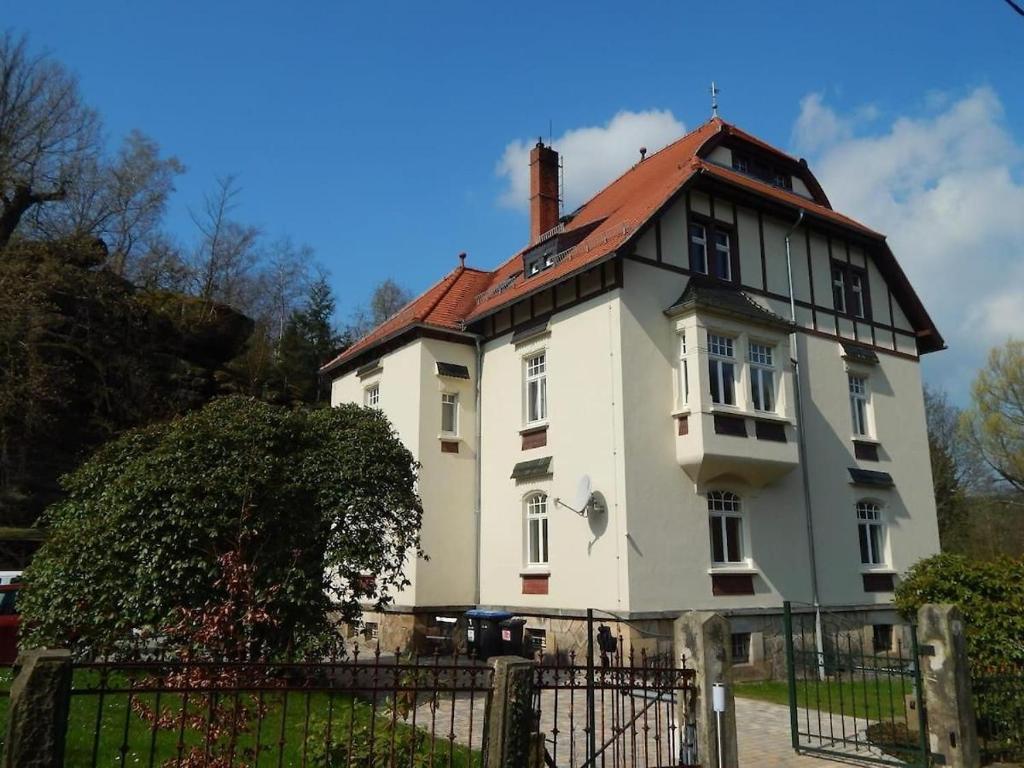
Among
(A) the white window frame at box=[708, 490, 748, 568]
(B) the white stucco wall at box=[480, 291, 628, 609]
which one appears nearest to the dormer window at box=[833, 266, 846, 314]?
(A) the white window frame at box=[708, 490, 748, 568]

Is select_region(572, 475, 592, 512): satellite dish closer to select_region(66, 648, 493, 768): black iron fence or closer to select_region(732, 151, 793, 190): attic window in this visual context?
select_region(66, 648, 493, 768): black iron fence

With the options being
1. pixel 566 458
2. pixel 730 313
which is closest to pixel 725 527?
pixel 566 458

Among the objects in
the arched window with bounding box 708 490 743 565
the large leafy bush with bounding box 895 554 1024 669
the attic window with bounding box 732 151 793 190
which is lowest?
the large leafy bush with bounding box 895 554 1024 669

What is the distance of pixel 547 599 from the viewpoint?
55.1 feet

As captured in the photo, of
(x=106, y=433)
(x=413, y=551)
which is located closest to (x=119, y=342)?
(x=106, y=433)

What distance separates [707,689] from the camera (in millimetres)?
7254

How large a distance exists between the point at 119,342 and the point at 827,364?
2422 cm

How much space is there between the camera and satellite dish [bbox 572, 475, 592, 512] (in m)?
15.6

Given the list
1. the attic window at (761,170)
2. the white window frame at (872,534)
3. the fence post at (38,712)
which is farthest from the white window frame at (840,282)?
the fence post at (38,712)

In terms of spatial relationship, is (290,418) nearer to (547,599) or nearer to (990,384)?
(547,599)

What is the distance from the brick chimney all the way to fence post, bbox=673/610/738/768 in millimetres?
15807

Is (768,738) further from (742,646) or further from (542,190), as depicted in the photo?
(542,190)

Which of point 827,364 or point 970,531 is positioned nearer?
point 827,364

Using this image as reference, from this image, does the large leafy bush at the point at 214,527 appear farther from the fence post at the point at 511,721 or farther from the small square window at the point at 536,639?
the small square window at the point at 536,639
